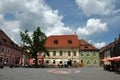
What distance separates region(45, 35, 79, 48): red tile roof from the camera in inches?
2660

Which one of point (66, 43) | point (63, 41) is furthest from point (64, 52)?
point (63, 41)

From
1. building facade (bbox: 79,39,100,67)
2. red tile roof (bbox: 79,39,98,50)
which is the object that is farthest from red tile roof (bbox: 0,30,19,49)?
building facade (bbox: 79,39,100,67)

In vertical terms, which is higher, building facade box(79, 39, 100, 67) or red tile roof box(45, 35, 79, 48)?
red tile roof box(45, 35, 79, 48)

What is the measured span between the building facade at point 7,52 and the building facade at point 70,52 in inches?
474

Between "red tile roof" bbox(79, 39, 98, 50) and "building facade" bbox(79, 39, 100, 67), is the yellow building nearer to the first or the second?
"building facade" bbox(79, 39, 100, 67)

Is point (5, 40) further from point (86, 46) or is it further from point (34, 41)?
point (86, 46)

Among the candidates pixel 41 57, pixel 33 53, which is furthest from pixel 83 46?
pixel 33 53

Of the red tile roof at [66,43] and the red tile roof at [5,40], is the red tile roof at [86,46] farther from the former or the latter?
the red tile roof at [5,40]

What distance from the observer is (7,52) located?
6550 centimetres

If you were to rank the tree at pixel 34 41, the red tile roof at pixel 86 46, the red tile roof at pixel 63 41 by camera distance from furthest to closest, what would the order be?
the red tile roof at pixel 86 46 → the red tile roof at pixel 63 41 → the tree at pixel 34 41

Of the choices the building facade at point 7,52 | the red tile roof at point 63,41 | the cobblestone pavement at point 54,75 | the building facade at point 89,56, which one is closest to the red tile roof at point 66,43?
the red tile roof at point 63,41

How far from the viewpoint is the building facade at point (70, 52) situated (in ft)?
217

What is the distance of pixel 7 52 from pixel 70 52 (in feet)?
68.6

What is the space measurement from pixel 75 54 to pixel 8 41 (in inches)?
Answer: 925
